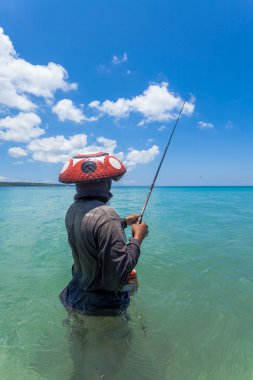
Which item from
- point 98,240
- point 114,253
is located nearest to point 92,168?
point 98,240

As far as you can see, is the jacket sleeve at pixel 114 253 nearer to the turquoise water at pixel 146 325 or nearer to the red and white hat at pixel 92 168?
the red and white hat at pixel 92 168

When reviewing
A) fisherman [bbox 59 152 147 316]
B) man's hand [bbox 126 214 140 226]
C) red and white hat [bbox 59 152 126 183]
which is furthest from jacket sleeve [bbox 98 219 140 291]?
man's hand [bbox 126 214 140 226]

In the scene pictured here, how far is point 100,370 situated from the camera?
3.59 meters

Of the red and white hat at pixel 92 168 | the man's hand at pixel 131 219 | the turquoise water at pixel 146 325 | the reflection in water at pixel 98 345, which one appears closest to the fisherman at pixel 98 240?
the red and white hat at pixel 92 168

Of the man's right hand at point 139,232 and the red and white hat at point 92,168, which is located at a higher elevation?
the red and white hat at point 92,168

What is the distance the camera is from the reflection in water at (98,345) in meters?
3.25

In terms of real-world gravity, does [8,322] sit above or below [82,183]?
below

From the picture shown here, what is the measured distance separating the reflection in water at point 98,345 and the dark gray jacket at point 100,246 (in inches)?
23.2

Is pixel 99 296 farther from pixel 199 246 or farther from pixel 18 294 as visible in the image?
pixel 199 246

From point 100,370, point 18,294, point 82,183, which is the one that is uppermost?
point 82,183

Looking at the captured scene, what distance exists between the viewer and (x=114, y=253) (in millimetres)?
2514

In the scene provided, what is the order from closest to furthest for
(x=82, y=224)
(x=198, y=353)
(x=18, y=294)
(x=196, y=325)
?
(x=82, y=224) < (x=198, y=353) < (x=196, y=325) < (x=18, y=294)

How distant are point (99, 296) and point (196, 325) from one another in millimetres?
3283

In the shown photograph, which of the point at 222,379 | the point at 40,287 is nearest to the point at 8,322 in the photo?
the point at 40,287
